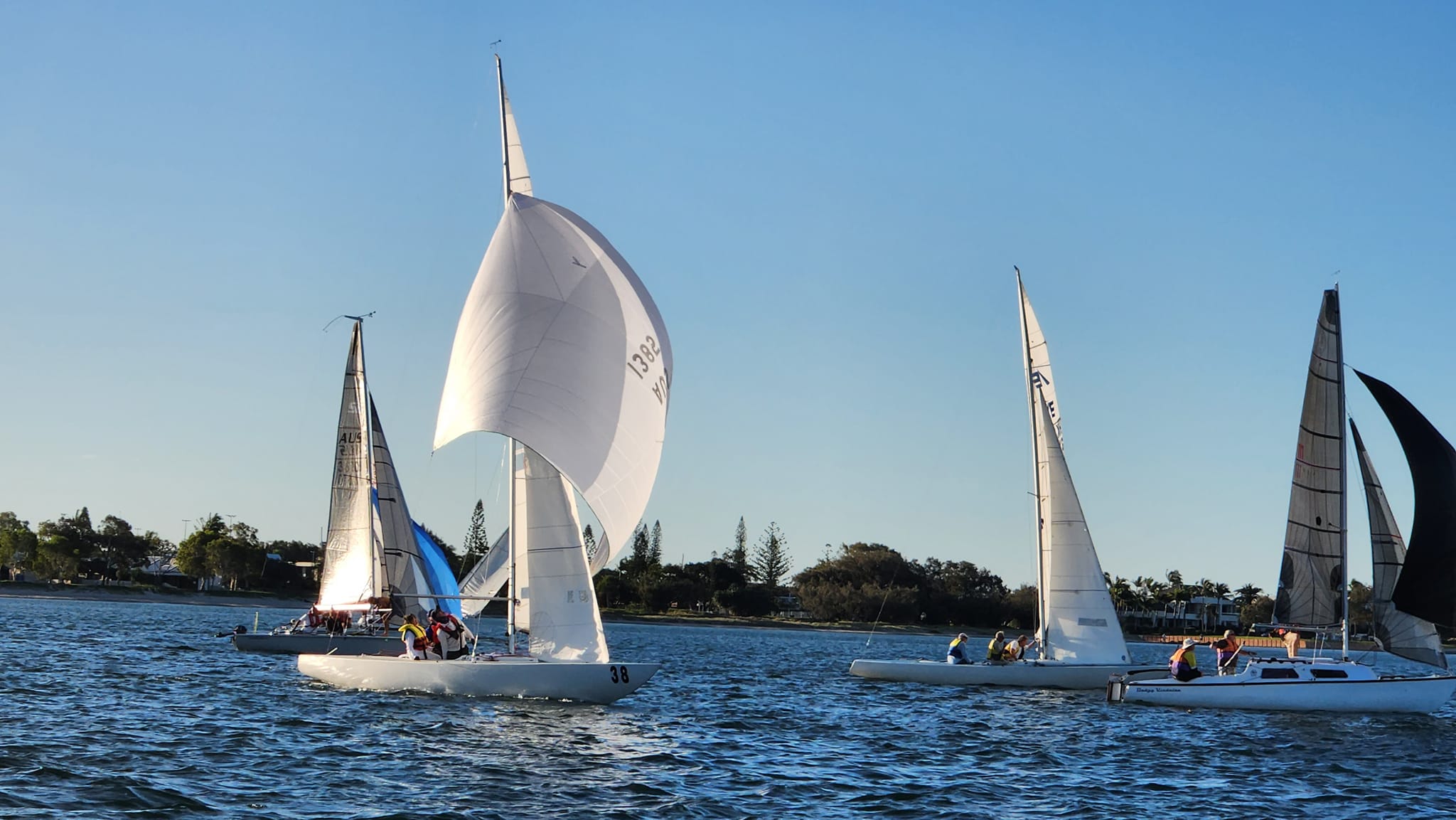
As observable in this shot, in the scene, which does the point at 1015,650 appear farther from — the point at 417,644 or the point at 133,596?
the point at 133,596

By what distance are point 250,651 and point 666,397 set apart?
24.3 meters

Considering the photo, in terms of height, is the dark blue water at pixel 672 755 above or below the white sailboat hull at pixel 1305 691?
below

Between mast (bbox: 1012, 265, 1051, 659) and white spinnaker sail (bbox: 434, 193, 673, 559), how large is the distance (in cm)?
1521

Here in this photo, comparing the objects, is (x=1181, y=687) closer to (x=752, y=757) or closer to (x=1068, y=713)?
(x=1068, y=713)

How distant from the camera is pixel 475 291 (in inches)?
1004

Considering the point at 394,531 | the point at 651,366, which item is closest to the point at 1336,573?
the point at 651,366

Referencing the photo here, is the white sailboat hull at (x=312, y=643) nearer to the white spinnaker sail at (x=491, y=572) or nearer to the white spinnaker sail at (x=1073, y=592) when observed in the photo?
the white spinnaker sail at (x=491, y=572)

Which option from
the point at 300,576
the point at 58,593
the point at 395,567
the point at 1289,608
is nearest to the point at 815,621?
the point at 300,576

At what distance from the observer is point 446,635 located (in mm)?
27109

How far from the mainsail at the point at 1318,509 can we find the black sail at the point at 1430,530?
4.78 ft

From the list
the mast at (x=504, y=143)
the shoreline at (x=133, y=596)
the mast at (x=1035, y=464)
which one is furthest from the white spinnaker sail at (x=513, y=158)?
the shoreline at (x=133, y=596)

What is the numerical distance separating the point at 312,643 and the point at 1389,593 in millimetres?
30224

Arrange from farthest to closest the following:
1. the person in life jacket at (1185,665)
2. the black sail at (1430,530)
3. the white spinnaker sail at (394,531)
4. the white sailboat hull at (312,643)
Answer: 1. the white spinnaker sail at (394,531)
2. the white sailboat hull at (312,643)
3. the black sail at (1430,530)
4. the person in life jacket at (1185,665)

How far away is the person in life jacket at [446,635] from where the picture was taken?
2691cm
